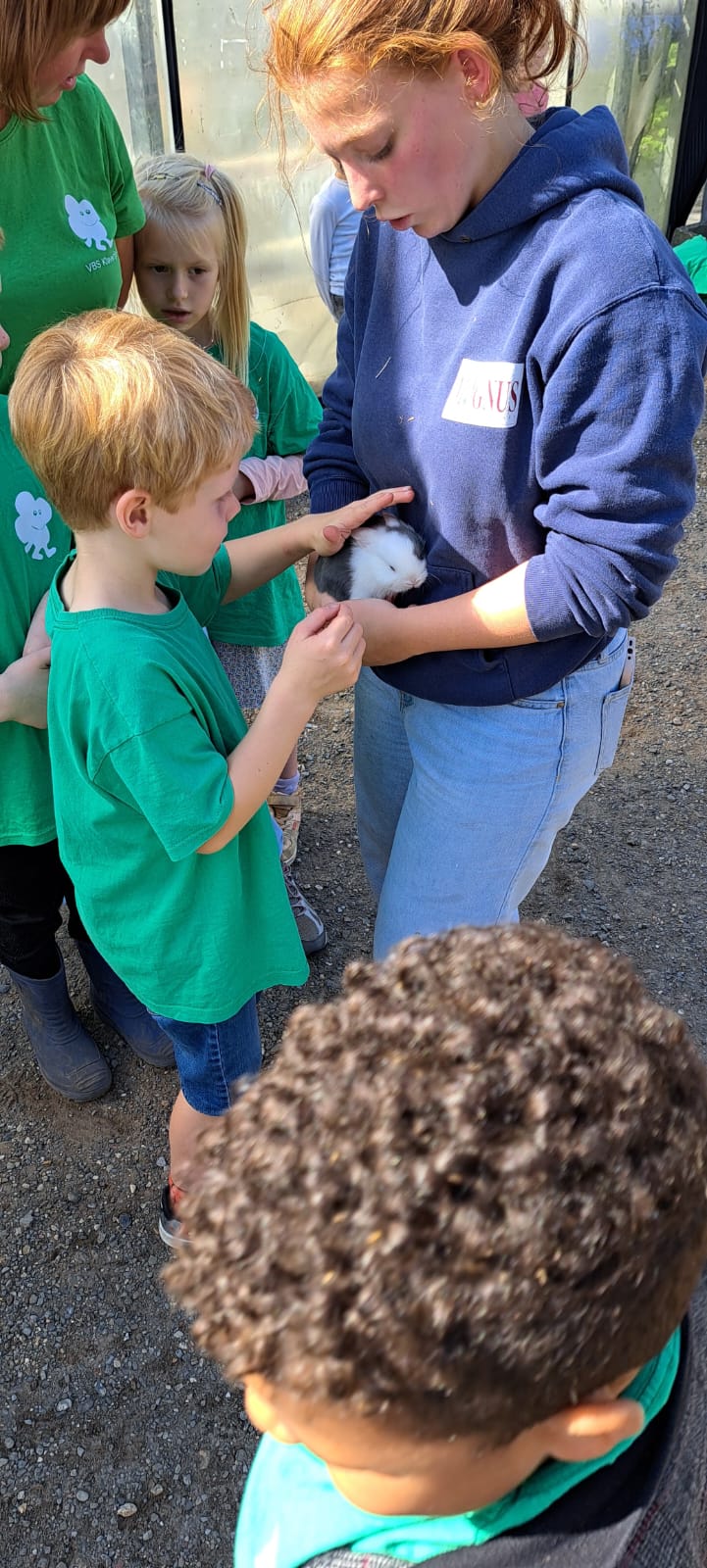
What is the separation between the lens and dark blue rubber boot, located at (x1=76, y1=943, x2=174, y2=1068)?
9.00ft

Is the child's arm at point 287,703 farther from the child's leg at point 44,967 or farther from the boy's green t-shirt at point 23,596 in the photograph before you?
the child's leg at point 44,967

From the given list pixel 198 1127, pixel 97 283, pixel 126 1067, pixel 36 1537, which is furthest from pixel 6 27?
pixel 36 1537

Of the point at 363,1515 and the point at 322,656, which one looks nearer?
the point at 363,1515

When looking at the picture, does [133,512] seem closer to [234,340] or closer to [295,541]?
[295,541]

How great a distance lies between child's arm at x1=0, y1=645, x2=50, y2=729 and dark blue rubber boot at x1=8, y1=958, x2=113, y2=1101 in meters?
0.86

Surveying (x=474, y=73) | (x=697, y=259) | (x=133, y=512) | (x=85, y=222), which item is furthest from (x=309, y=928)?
(x=697, y=259)

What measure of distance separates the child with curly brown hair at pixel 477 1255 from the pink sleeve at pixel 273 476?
206cm

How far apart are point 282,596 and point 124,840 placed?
125cm

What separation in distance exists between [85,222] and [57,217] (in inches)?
3.1

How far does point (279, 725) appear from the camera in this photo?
5.66 ft

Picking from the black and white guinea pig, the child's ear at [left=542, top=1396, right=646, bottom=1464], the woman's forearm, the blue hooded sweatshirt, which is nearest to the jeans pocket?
the blue hooded sweatshirt

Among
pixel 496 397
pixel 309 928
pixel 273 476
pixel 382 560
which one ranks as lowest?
pixel 309 928

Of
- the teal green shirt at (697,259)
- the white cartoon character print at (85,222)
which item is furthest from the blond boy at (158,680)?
the teal green shirt at (697,259)

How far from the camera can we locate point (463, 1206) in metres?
0.65
